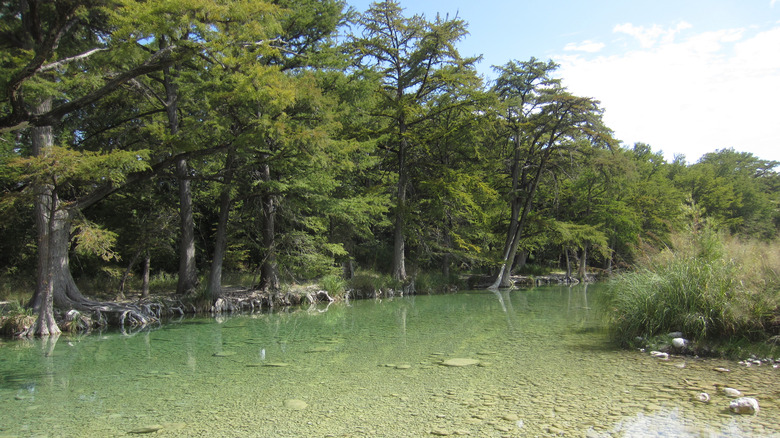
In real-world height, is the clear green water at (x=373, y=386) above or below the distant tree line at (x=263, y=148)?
below

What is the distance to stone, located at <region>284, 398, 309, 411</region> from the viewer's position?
466 cm

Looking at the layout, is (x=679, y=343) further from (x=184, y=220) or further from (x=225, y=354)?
(x=184, y=220)

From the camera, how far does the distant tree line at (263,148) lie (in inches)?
364

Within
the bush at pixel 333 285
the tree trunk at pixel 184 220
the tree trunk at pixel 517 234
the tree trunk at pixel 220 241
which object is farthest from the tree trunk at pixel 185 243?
the tree trunk at pixel 517 234

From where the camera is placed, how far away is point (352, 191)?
1731 centimetres

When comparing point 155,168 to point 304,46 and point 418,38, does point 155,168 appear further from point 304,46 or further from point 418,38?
point 418,38

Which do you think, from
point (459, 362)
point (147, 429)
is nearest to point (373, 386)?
point (459, 362)

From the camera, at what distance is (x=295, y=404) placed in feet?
15.7

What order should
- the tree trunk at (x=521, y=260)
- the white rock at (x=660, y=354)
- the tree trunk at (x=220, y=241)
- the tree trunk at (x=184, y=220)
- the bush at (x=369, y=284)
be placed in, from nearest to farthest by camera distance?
1. the white rock at (x=660, y=354)
2. the tree trunk at (x=220, y=241)
3. the tree trunk at (x=184, y=220)
4. the bush at (x=369, y=284)
5. the tree trunk at (x=521, y=260)

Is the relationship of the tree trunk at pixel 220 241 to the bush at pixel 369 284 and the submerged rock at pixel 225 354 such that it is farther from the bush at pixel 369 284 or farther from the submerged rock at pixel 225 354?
the submerged rock at pixel 225 354

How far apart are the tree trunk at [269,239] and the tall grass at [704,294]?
10.3 meters

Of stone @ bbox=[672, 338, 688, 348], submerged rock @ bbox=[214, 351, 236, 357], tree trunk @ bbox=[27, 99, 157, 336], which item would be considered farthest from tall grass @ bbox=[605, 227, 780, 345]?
tree trunk @ bbox=[27, 99, 157, 336]

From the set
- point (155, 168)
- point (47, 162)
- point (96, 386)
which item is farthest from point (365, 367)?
point (155, 168)

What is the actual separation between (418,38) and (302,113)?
7.90 m
